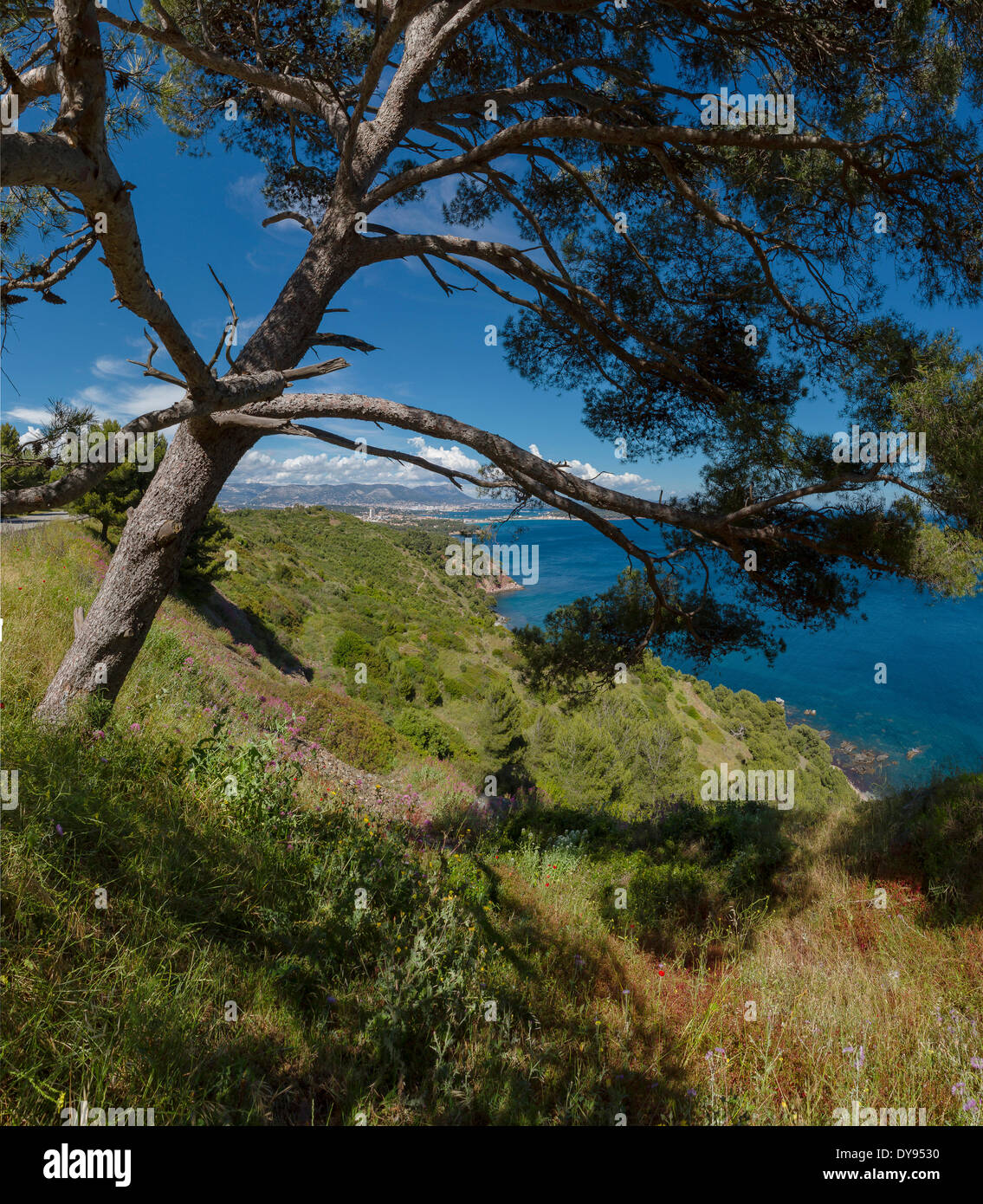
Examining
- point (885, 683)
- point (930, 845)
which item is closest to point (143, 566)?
point (930, 845)

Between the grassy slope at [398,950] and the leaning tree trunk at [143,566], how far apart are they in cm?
29

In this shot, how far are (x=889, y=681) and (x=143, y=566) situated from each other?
59.4 meters

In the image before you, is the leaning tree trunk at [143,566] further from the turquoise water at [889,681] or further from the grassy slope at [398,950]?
the turquoise water at [889,681]

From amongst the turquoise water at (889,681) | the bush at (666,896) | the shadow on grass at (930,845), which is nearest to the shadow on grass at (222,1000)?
the bush at (666,896)

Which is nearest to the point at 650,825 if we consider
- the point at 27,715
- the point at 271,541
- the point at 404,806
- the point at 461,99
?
the point at 404,806

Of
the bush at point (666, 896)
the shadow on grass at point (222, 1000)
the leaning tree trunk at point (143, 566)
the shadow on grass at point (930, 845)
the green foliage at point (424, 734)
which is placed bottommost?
the green foliage at point (424, 734)

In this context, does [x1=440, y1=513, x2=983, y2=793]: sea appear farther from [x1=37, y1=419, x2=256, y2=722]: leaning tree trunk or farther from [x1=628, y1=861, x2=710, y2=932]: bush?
[x1=37, y1=419, x2=256, y2=722]: leaning tree trunk

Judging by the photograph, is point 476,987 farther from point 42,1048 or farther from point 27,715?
point 27,715

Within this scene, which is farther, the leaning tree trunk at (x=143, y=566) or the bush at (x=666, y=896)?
the bush at (x=666, y=896)

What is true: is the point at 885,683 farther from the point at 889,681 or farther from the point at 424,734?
the point at 424,734

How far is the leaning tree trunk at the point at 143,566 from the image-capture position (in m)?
3.34

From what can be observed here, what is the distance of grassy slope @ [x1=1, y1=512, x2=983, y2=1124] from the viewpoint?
6.01 ft

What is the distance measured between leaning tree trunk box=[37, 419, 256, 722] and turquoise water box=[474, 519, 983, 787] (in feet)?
78.5

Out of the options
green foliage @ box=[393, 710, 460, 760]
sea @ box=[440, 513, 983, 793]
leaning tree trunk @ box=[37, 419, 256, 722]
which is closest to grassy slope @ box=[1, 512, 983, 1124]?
leaning tree trunk @ box=[37, 419, 256, 722]
